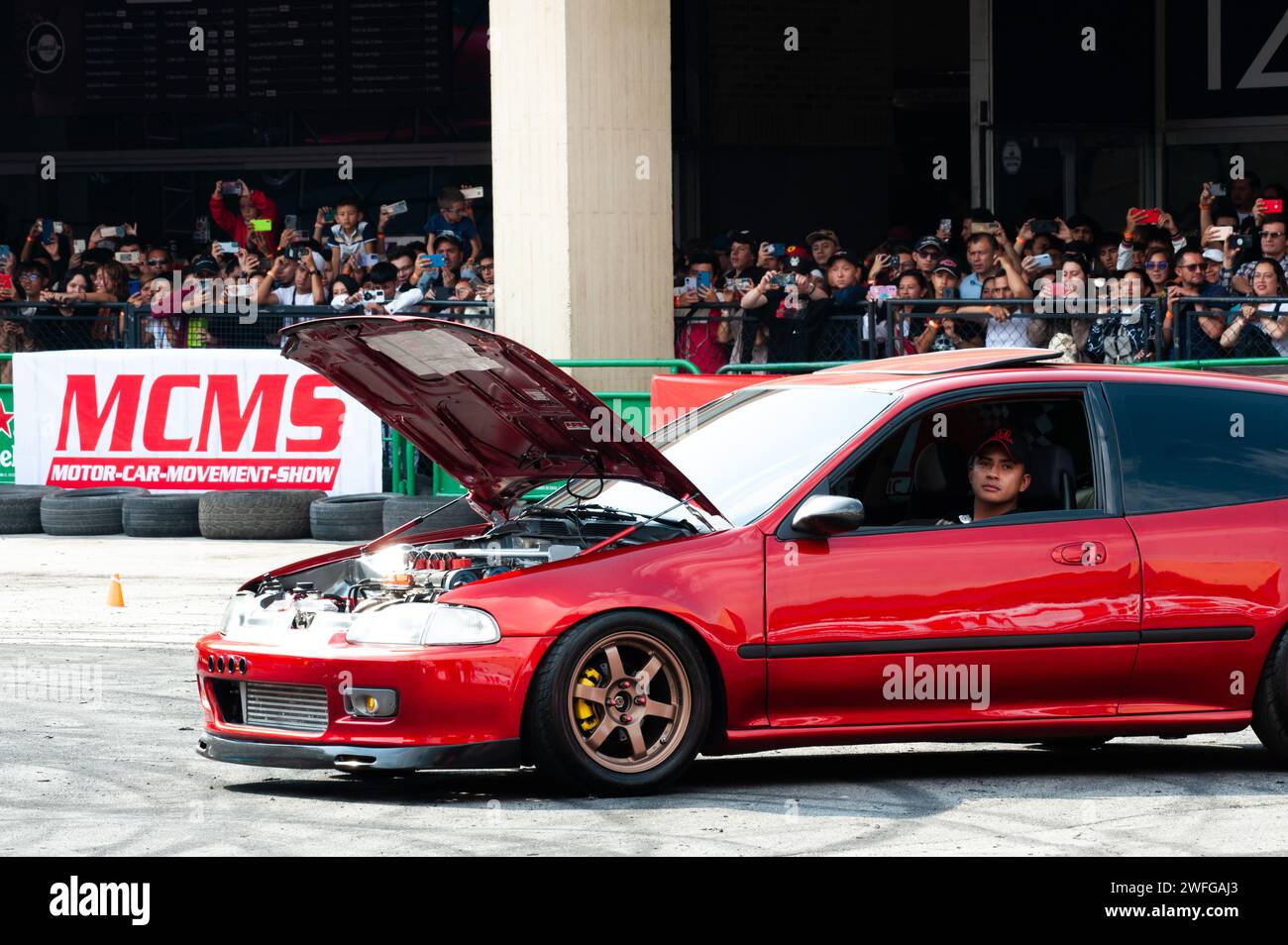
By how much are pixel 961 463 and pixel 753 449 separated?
823 millimetres

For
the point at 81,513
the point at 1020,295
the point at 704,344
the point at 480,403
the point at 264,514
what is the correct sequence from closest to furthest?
the point at 480,403
the point at 1020,295
the point at 264,514
the point at 704,344
the point at 81,513

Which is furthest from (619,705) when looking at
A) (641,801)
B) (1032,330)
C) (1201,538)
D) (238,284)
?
(238,284)

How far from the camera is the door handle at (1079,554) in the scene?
742cm

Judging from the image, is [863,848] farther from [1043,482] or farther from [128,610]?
[128,610]

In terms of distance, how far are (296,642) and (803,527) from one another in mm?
1712

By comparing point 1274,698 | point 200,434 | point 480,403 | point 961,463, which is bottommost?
point 1274,698

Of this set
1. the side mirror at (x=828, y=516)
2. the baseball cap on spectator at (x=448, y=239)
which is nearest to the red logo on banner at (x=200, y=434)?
the baseball cap on spectator at (x=448, y=239)

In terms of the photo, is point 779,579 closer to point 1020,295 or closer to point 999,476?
point 999,476

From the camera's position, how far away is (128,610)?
42.0 feet

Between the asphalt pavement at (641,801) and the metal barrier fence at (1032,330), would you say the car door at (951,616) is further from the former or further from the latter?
the metal barrier fence at (1032,330)

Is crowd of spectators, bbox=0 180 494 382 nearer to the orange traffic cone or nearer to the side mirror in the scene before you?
the orange traffic cone

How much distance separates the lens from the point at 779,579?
7156 mm

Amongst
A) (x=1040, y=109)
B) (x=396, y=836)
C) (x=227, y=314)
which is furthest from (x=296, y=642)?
(x=1040, y=109)

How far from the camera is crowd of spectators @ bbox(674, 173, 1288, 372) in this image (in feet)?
48.2
